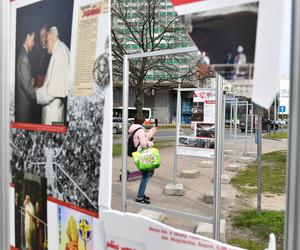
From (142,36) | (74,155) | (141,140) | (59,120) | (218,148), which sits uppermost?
(142,36)

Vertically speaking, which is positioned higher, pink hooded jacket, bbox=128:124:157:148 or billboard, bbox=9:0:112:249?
billboard, bbox=9:0:112:249

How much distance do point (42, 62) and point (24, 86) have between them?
17cm

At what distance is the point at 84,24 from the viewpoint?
1337mm

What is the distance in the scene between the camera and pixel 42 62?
5.13ft

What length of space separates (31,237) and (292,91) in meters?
1.24

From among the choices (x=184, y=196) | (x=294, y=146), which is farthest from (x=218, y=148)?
(x=184, y=196)

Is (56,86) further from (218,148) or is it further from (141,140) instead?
(141,140)

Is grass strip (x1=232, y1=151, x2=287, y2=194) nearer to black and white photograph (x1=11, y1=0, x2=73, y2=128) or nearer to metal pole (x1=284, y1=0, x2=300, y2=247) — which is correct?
black and white photograph (x1=11, y1=0, x2=73, y2=128)

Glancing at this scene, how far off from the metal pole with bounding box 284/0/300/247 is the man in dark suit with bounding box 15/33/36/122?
1035 mm

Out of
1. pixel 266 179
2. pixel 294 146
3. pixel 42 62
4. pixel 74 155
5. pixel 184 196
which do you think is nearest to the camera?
pixel 294 146

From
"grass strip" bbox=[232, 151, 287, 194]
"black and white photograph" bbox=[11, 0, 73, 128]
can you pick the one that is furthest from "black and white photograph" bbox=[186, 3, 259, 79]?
"grass strip" bbox=[232, 151, 287, 194]

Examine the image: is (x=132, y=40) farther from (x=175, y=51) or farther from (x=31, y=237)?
(x=31, y=237)

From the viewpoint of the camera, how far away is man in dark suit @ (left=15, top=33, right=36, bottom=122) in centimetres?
164

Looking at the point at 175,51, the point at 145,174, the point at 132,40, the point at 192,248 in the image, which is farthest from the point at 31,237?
the point at 132,40
